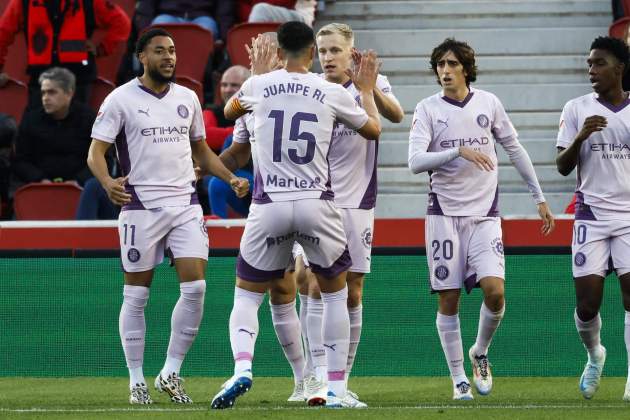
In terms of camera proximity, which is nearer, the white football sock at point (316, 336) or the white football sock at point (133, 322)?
the white football sock at point (316, 336)

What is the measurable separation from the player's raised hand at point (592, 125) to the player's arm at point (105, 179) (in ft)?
9.11

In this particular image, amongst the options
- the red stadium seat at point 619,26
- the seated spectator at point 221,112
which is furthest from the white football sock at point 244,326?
the red stadium seat at point 619,26

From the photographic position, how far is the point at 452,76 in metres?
9.86

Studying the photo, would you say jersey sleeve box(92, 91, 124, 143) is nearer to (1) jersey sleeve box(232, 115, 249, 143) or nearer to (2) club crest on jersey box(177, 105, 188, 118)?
(2) club crest on jersey box(177, 105, 188, 118)

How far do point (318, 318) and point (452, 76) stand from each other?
1835 mm

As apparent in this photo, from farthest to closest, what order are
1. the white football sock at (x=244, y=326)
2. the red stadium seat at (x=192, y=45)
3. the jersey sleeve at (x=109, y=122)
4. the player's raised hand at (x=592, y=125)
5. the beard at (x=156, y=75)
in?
the red stadium seat at (x=192, y=45) → the beard at (x=156, y=75) → the jersey sleeve at (x=109, y=122) → the player's raised hand at (x=592, y=125) → the white football sock at (x=244, y=326)

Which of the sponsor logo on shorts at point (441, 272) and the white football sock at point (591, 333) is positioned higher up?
the sponsor logo on shorts at point (441, 272)

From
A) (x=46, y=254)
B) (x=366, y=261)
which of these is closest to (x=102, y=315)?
(x=46, y=254)

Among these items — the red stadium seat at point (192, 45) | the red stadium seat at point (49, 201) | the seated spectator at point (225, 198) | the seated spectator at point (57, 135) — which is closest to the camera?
the seated spectator at point (225, 198)

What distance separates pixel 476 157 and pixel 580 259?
0.93m

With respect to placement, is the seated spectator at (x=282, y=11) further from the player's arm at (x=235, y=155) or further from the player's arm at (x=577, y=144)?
the player's arm at (x=577, y=144)

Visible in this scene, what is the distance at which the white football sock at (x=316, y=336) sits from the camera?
880cm

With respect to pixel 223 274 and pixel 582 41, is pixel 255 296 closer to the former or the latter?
pixel 223 274

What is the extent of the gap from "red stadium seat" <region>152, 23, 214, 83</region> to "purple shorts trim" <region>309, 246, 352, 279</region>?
627cm
